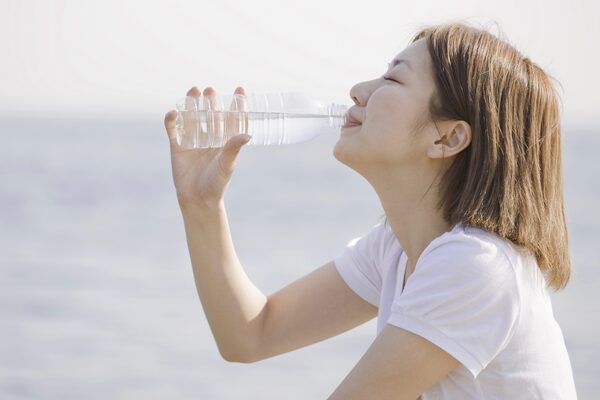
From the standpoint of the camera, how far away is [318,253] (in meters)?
4.76

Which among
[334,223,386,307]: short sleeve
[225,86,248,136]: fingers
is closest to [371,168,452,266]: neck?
[334,223,386,307]: short sleeve

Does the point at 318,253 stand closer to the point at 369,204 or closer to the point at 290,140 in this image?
the point at 369,204

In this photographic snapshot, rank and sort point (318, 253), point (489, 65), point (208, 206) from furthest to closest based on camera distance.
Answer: point (318, 253) < point (208, 206) < point (489, 65)

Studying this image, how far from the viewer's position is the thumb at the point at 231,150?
5.41 ft

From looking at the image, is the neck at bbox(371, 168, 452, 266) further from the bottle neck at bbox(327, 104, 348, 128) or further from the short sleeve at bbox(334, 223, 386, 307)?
the bottle neck at bbox(327, 104, 348, 128)

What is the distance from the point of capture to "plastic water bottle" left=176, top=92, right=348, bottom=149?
1.83 m

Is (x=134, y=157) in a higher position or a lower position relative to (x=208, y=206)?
lower

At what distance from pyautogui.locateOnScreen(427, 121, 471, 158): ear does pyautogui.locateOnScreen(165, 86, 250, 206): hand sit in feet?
1.10

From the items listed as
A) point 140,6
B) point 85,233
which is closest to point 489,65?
point 85,233

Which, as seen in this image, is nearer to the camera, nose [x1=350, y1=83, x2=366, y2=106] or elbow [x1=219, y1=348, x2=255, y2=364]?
nose [x1=350, y1=83, x2=366, y2=106]

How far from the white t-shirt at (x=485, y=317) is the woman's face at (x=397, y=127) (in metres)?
0.16

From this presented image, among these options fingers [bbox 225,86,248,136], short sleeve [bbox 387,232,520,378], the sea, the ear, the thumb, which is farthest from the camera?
the sea

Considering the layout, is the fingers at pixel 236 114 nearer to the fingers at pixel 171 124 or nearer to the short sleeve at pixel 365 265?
the fingers at pixel 171 124

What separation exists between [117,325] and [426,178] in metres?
2.34
